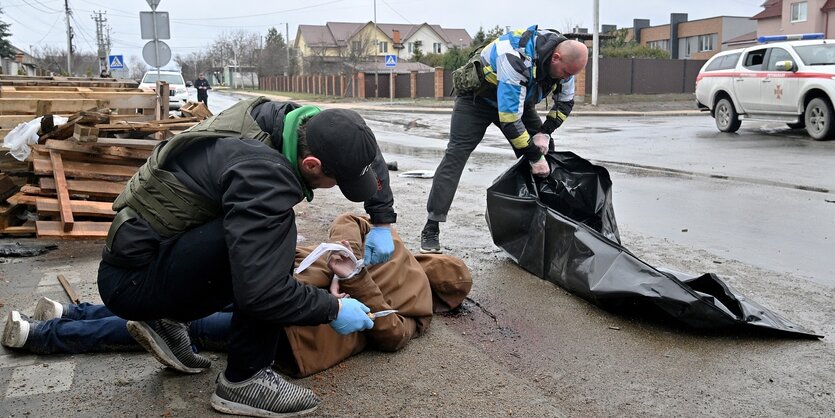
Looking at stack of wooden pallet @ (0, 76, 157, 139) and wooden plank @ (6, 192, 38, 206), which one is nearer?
wooden plank @ (6, 192, 38, 206)

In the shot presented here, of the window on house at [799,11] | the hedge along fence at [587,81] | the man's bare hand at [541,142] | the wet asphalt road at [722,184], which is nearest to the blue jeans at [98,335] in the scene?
the man's bare hand at [541,142]

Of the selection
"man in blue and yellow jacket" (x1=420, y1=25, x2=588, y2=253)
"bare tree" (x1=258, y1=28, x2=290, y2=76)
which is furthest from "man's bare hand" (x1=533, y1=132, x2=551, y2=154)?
"bare tree" (x1=258, y1=28, x2=290, y2=76)

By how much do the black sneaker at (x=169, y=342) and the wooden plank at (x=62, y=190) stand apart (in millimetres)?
2940

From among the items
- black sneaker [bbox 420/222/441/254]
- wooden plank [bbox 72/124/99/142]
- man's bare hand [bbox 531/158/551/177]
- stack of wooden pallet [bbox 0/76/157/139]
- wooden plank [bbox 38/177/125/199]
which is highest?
stack of wooden pallet [bbox 0/76/157/139]

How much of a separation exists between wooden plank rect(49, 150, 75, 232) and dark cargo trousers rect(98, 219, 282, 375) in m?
3.19

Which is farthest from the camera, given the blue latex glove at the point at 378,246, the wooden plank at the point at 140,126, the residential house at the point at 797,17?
the residential house at the point at 797,17

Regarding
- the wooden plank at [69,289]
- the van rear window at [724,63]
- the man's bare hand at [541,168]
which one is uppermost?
the van rear window at [724,63]

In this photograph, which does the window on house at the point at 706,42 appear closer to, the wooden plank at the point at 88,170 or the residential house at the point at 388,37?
the residential house at the point at 388,37

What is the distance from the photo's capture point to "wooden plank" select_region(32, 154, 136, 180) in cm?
584

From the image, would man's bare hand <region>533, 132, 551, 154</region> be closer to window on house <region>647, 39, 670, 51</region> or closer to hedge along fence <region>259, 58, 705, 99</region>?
hedge along fence <region>259, 58, 705, 99</region>

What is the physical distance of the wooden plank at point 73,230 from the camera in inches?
218

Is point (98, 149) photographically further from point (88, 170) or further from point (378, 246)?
point (378, 246)

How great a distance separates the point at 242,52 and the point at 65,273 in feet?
329

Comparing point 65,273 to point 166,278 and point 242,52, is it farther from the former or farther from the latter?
point 242,52
